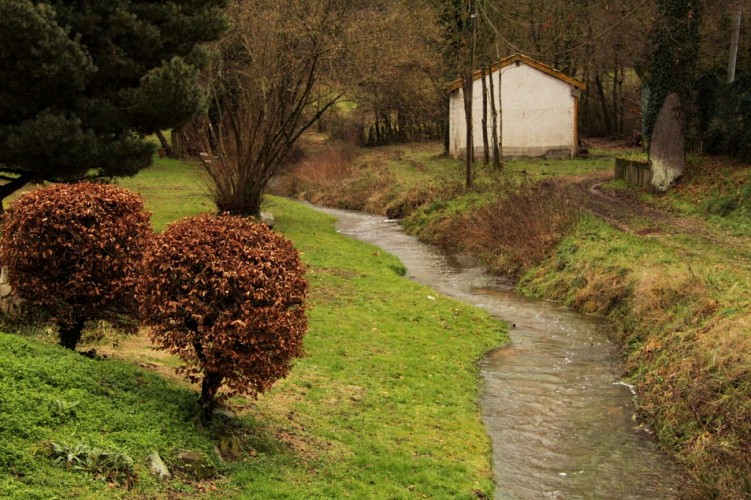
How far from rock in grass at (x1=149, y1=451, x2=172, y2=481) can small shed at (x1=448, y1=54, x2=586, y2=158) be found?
37.6m

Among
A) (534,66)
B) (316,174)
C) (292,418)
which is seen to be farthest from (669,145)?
(316,174)

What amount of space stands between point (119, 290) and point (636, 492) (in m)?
6.70

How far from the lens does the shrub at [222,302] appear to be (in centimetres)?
770

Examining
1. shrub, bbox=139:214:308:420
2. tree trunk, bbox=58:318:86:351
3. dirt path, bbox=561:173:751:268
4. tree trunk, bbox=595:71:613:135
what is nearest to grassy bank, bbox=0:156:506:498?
tree trunk, bbox=58:318:86:351

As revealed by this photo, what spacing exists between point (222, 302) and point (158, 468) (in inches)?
65.7

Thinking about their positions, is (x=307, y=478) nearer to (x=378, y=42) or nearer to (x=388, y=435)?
(x=388, y=435)

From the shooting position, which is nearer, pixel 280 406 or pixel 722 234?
pixel 280 406

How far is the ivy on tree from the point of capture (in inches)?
639

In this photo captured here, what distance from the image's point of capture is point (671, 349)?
1362 centimetres

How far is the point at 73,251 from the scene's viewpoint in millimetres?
8836

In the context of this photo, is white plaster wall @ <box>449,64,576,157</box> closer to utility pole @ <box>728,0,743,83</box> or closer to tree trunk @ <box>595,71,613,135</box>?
tree trunk @ <box>595,71,613,135</box>

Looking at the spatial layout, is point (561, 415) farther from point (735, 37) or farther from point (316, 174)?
point (316, 174)

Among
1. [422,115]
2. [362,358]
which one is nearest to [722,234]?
[362,358]

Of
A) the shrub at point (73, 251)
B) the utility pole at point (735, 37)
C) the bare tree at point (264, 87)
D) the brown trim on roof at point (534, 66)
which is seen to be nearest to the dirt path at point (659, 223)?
the utility pole at point (735, 37)
